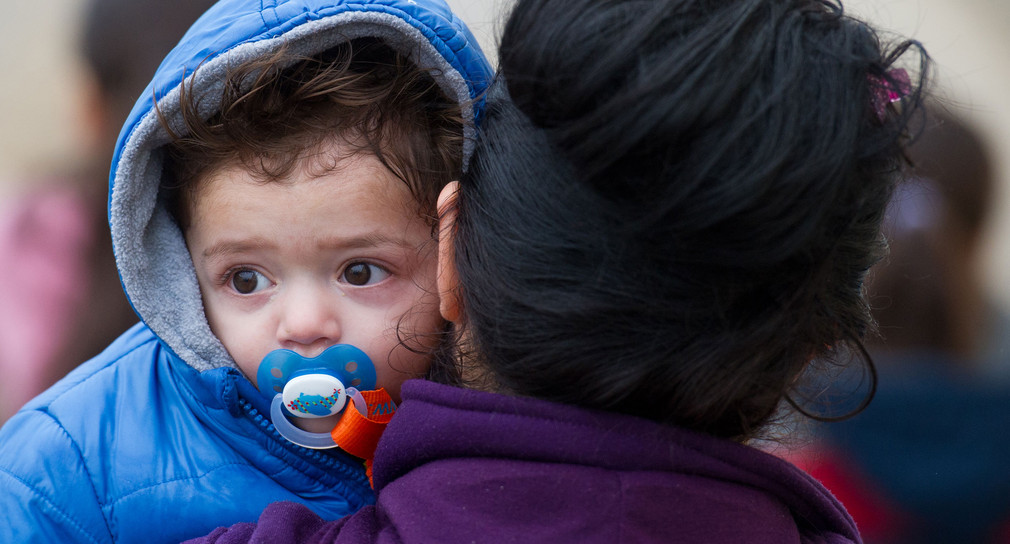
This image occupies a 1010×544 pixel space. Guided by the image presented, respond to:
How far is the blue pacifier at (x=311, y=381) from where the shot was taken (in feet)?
3.94

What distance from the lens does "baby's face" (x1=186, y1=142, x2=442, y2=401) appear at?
3.88 ft

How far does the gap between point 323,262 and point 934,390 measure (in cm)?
195

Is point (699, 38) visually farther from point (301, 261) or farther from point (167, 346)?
point (167, 346)

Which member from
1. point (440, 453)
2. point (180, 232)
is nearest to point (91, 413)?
point (180, 232)

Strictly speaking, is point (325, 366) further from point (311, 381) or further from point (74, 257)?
point (74, 257)

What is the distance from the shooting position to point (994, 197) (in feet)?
8.84

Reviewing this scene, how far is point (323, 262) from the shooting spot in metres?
1.21

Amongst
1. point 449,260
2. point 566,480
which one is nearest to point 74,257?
point 449,260

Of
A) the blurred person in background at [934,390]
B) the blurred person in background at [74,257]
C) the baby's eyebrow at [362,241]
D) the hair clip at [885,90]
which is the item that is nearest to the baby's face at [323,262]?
the baby's eyebrow at [362,241]

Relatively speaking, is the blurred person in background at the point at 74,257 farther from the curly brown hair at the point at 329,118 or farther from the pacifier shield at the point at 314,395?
the pacifier shield at the point at 314,395

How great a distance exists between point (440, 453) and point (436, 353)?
1.15 ft

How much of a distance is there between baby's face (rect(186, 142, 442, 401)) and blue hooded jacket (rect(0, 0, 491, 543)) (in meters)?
0.09

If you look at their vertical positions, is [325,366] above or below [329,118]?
below

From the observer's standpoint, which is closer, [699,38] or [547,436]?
[699,38]
